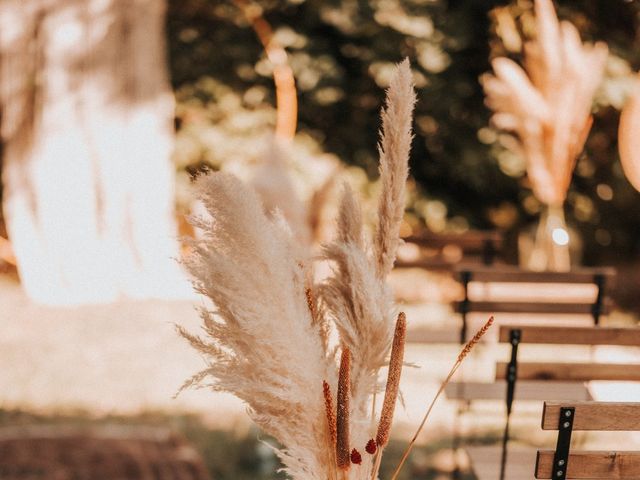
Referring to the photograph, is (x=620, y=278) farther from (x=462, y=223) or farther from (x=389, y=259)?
(x=389, y=259)

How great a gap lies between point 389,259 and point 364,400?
178 mm

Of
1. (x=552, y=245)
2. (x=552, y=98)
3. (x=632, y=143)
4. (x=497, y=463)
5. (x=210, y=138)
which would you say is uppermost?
(x=210, y=138)

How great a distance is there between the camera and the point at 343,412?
86 centimetres

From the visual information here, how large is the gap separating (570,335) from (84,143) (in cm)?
464

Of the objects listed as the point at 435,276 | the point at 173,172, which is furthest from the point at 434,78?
the point at 173,172

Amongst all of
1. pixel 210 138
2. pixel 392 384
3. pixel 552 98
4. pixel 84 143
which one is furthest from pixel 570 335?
pixel 210 138

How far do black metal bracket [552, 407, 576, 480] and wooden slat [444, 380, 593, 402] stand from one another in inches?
53.3

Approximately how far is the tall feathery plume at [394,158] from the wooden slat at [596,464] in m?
0.58

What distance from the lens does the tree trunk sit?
5.71m

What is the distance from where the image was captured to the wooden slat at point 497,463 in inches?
74.0

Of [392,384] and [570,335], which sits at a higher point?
[570,335]

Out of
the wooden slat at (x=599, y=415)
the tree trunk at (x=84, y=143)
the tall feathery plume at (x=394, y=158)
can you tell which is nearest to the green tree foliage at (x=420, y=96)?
the tree trunk at (x=84, y=143)

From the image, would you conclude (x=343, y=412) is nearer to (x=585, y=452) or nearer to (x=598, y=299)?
(x=585, y=452)

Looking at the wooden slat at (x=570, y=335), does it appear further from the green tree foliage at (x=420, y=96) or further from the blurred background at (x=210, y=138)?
the green tree foliage at (x=420, y=96)
